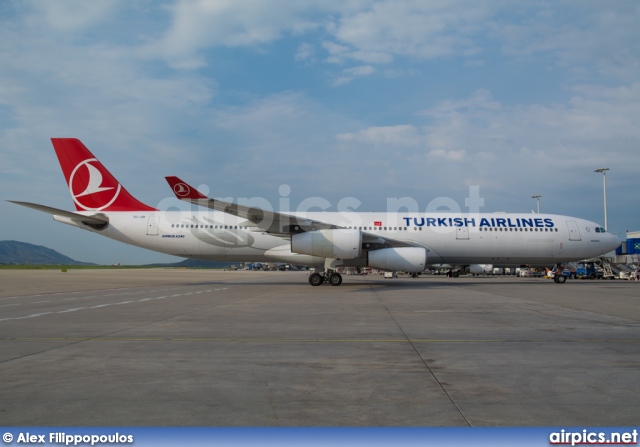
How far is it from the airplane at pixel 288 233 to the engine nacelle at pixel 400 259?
0.70m

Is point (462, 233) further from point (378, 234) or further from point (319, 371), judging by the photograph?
point (319, 371)

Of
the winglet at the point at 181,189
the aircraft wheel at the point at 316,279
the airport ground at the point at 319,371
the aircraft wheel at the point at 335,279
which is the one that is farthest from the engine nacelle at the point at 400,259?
the airport ground at the point at 319,371

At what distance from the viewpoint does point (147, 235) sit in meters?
24.6

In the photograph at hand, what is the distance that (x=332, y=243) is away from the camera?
2136 centimetres

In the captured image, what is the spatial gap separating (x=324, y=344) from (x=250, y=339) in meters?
1.25

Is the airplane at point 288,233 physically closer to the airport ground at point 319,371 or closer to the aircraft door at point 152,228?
the aircraft door at point 152,228

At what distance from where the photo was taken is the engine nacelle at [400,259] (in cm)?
2191

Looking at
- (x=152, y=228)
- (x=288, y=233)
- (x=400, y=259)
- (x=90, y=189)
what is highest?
(x=90, y=189)

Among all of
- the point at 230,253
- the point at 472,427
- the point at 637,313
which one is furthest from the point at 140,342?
the point at 230,253

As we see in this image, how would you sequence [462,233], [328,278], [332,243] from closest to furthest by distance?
[332,243]
[328,278]
[462,233]

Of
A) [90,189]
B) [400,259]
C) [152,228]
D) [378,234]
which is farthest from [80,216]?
[400,259]

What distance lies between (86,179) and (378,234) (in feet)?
48.5

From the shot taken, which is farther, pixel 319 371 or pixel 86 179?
pixel 86 179

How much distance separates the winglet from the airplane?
3748 millimetres
